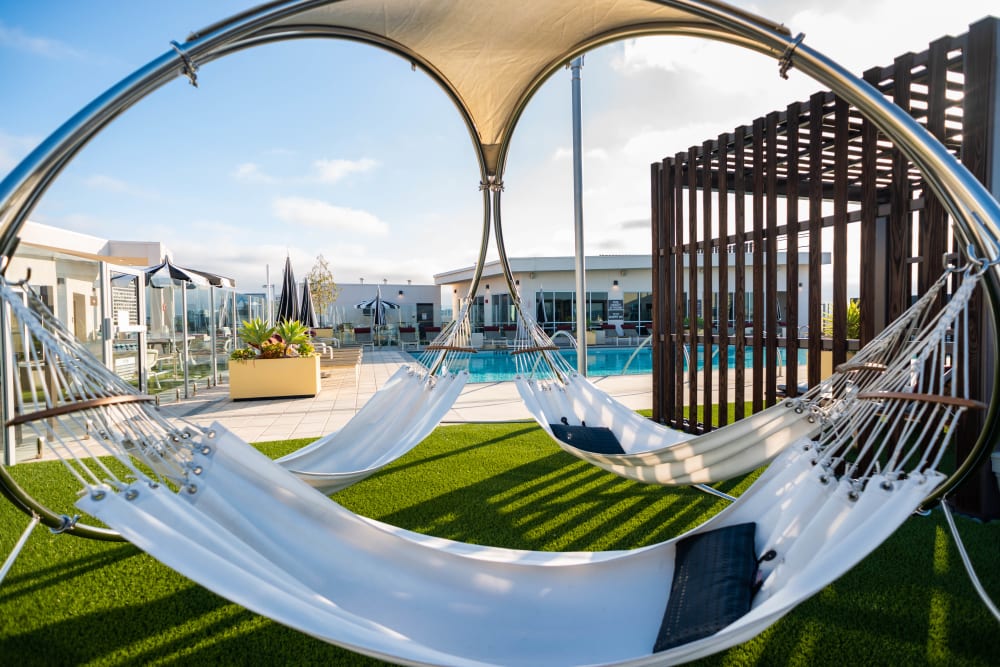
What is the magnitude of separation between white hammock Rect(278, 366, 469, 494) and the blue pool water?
5.32 metres

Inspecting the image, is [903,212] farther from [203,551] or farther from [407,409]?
[203,551]

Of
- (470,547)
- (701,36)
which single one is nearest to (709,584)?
(470,547)

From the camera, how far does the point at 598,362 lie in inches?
470

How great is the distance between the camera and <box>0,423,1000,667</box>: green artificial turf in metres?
1.69

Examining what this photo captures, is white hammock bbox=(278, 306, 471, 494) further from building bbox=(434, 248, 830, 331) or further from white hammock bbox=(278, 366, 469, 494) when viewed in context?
building bbox=(434, 248, 830, 331)

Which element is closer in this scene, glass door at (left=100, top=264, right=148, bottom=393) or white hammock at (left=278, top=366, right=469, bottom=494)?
white hammock at (left=278, top=366, right=469, bottom=494)

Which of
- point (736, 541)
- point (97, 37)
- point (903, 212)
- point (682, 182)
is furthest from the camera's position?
point (682, 182)

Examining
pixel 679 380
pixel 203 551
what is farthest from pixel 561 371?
pixel 203 551

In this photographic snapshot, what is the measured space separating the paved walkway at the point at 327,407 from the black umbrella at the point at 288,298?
227 cm

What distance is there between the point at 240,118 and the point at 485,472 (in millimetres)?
4382

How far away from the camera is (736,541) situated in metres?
1.69

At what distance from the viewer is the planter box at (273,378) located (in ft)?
21.5

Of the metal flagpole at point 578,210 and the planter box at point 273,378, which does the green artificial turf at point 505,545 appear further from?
the planter box at point 273,378

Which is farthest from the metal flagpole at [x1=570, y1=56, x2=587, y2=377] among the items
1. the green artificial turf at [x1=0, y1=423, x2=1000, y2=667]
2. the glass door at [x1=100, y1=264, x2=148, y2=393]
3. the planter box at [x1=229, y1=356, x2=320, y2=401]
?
the glass door at [x1=100, y1=264, x2=148, y2=393]
